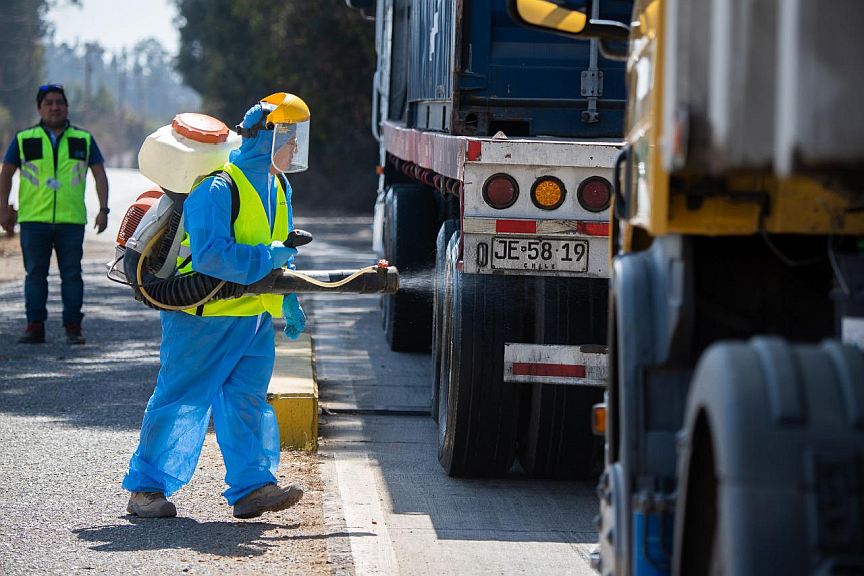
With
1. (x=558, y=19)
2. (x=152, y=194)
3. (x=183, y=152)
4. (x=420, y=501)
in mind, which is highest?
(x=558, y=19)

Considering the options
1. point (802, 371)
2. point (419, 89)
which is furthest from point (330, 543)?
point (419, 89)

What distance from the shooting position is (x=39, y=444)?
753 cm

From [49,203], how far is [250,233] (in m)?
5.66

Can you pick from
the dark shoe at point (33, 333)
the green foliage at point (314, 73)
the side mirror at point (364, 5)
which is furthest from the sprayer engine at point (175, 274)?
the green foliage at point (314, 73)

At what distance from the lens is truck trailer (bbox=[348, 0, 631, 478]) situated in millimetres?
6191

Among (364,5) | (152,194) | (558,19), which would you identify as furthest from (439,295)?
(364,5)

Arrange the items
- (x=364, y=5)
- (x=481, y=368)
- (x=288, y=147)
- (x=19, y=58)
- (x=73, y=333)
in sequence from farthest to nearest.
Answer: (x=19, y=58), (x=364, y=5), (x=73, y=333), (x=481, y=368), (x=288, y=147)

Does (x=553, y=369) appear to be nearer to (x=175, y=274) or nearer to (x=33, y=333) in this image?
(x=175, y=274)

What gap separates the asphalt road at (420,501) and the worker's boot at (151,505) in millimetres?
715

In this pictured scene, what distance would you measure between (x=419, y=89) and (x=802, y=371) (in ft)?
24.0

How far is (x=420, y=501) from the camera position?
21.3 ft

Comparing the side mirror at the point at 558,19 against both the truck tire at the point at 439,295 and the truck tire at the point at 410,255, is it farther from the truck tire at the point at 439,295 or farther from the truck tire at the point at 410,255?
the truck tire at the point at 410,255

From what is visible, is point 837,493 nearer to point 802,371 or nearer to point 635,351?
point 802,371

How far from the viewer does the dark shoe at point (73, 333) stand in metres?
11.3
